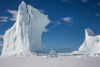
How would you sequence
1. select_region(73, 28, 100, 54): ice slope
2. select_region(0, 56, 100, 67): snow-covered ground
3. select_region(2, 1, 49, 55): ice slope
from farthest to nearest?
select_region(73, 28, 100, 54): ice slope
select_region(2, 1, 49, 55): ice slope
select_region(0, 56, 100, 67): snow-covered ground

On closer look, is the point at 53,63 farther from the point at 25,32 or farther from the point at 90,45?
the point at 90,45

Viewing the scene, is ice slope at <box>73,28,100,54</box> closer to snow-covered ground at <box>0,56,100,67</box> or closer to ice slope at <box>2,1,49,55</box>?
ice slope at <box>2,1,49,55</box>

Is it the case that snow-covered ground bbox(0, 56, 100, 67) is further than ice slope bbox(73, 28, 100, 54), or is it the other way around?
ice slope bbox(73, 28, 100, 54)

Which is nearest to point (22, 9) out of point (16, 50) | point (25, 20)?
point (25, 20)

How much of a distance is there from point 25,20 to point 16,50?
6.14 m

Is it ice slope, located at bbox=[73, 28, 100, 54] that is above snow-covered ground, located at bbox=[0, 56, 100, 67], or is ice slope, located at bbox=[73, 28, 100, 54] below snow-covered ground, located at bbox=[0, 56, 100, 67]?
above

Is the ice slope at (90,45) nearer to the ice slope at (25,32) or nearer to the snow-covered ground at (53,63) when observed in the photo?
the ice slope at (25,32)

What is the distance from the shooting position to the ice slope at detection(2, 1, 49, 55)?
81.4ft

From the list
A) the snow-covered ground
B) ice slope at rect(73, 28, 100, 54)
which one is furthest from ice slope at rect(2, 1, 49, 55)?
the snow-covered ground

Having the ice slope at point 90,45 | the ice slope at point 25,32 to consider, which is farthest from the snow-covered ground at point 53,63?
the ice slope at point 90,45

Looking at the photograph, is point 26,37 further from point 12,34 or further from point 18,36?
point 12,34

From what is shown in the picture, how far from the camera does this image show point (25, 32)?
25.0 m

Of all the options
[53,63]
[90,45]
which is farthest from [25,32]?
[53,63]

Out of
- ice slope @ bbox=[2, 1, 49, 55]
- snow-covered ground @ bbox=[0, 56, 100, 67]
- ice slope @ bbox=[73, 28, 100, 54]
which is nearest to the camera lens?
Answer: snow-covered ground @ bbox=[0, 56, 100, 67]
